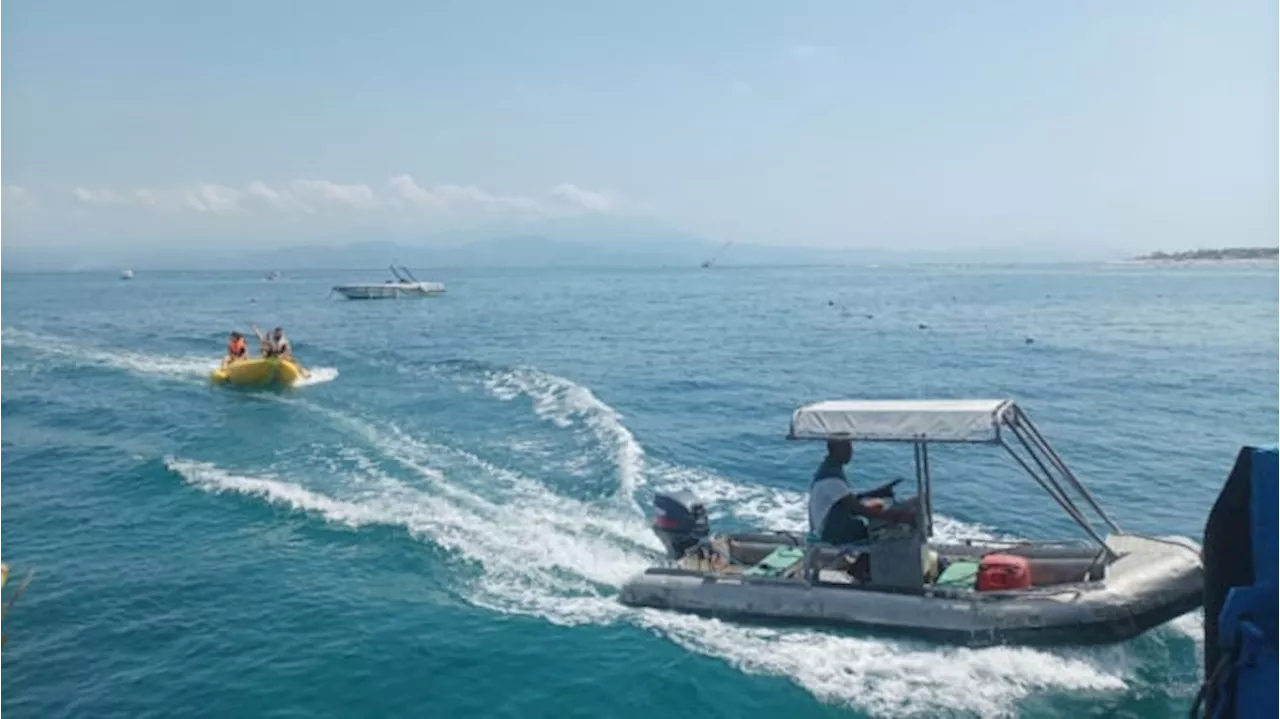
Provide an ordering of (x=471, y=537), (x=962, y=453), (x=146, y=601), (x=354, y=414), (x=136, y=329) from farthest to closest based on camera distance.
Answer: (x=136, y=329)
(x=354, y=414)
(x=962, y=453)
(x=471, y=537)
(x=146, y=601)

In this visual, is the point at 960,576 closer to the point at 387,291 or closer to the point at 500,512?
the point at 500,512

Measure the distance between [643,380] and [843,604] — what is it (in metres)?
24.1

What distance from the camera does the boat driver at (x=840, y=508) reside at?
12.7 meters

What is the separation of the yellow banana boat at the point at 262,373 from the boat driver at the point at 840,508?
24.7 meters

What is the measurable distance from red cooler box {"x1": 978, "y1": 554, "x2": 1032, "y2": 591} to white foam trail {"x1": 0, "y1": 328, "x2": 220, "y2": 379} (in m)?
31.8

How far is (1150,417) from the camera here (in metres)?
28.9

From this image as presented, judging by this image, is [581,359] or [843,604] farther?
[581,359]

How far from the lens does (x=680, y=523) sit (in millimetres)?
14930

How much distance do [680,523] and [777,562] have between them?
65.4 inches

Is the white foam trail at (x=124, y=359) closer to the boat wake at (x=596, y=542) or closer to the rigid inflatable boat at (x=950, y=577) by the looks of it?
the boat wake at (x=596, y=542)

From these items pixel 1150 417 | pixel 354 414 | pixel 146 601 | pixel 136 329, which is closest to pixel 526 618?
pixel 146 601

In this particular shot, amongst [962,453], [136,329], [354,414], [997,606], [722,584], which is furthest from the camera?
[136,329]

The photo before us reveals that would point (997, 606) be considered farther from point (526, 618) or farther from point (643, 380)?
point (643, 380)

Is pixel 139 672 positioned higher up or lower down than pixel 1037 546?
lower down
